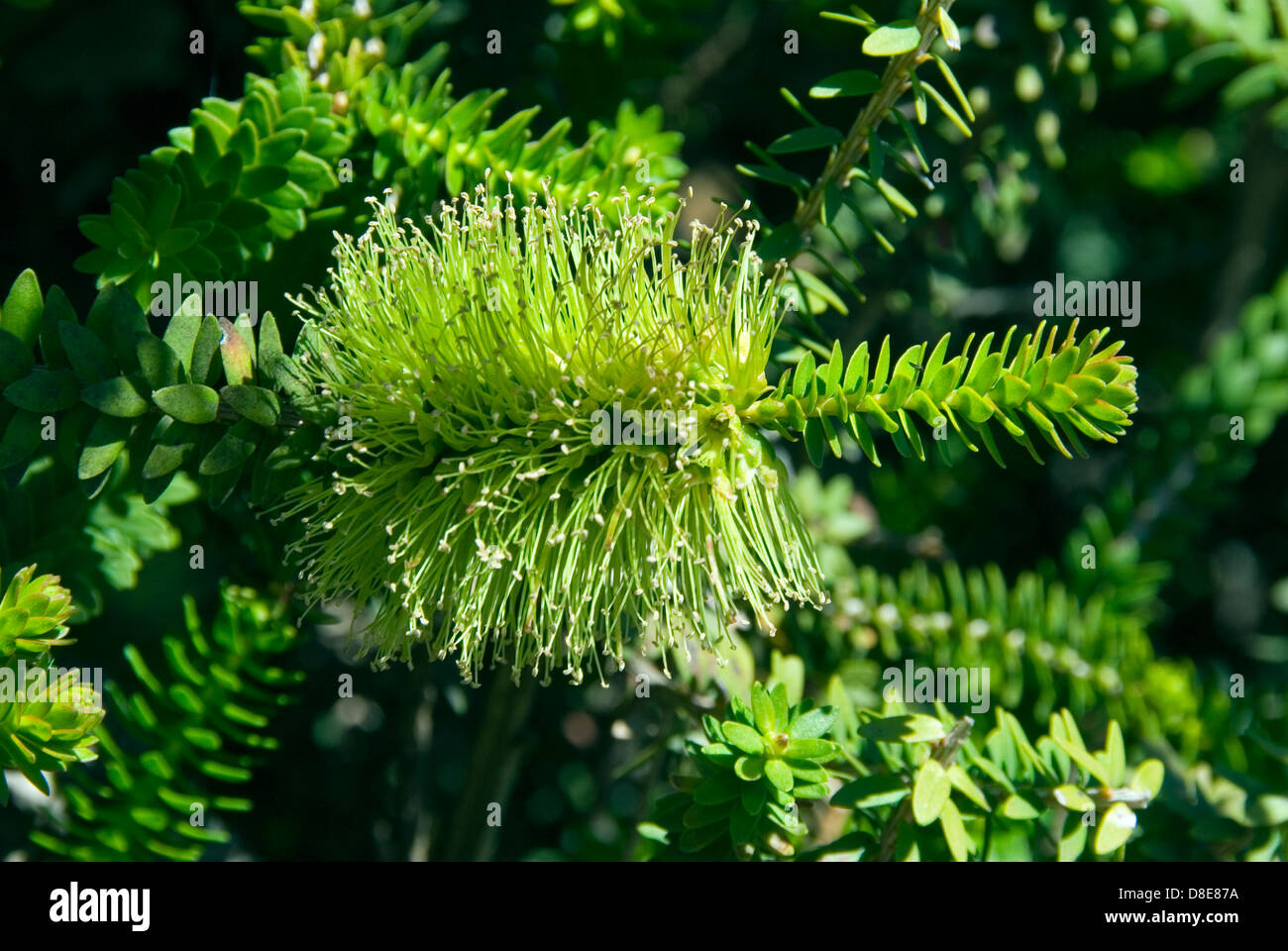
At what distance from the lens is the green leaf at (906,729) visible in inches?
38.1

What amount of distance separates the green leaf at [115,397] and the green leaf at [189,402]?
16 millimetres

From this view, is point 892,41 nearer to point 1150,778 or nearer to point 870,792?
point 870,792

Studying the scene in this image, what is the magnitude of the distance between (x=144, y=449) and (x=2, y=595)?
0.56ft

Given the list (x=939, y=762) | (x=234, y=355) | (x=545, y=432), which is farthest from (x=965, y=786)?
(x=234, y=355)

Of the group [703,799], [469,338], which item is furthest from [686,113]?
[703,799]

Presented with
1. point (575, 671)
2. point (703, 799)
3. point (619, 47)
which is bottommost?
point (703, 799)

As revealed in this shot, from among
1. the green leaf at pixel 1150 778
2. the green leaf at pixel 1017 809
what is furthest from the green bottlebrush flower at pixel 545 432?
the green leaf at pixel 1150 778

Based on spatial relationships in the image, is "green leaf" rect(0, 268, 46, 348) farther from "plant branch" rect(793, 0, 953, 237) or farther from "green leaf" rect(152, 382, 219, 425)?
"plant branch" rect(793, 0, 953, 237)

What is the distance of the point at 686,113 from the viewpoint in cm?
154

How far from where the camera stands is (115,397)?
33.6 inches

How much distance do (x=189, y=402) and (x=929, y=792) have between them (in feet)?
2.32

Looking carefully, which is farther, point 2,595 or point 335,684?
point 335,684

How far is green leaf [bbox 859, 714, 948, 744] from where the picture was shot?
967 millimetres

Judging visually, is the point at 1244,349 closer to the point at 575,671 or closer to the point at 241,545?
the point at 575,671
